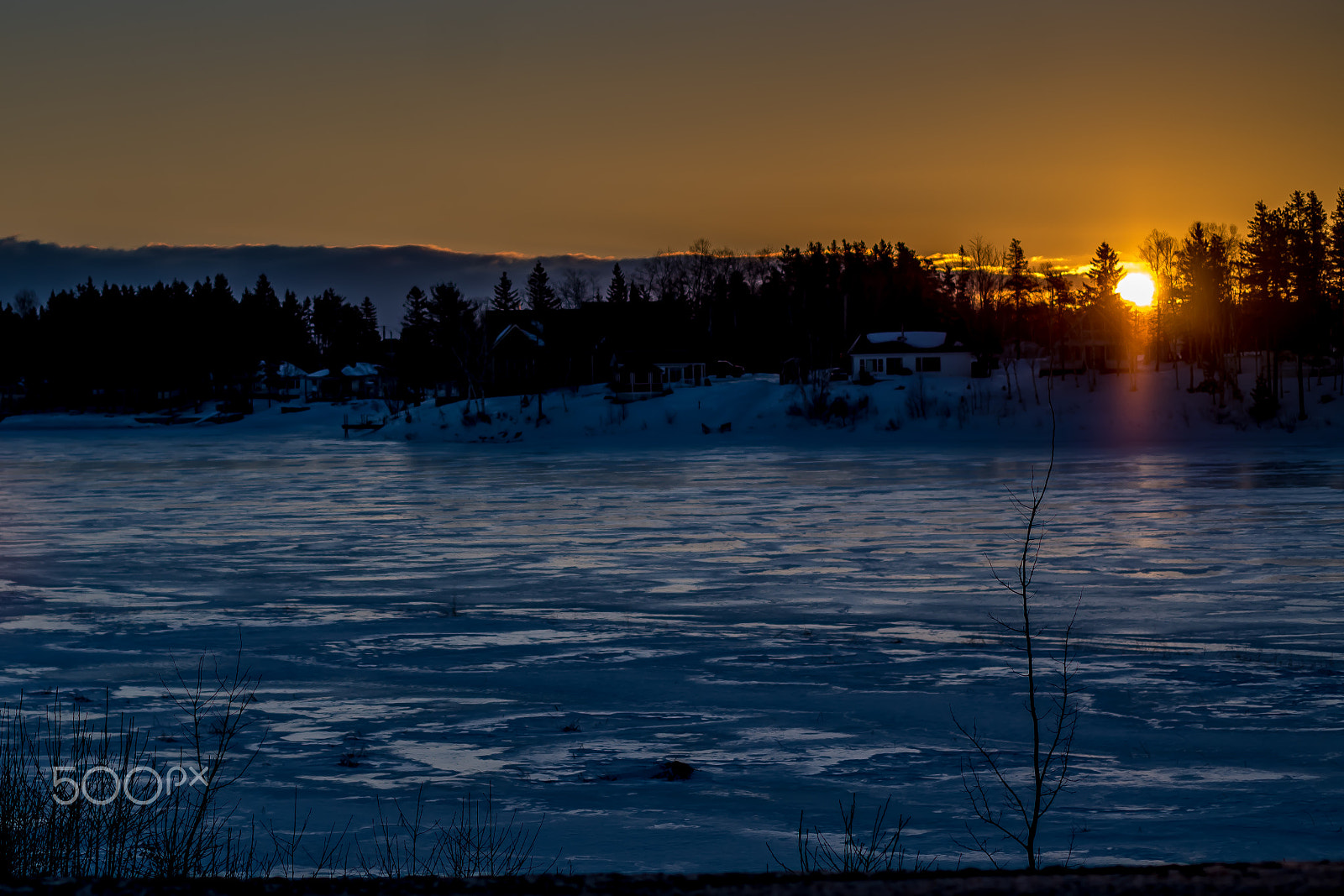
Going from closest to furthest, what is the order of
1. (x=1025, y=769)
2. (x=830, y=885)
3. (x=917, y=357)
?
(x=830, y=885) → (x=1025, y=769) → (x=917, y=357)

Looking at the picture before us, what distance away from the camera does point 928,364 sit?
101000 mm

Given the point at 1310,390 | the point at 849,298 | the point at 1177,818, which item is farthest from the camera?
the point at 849,298

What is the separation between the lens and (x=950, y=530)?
25609 millimetres

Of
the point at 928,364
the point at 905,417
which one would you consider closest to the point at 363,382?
the point at 928,364

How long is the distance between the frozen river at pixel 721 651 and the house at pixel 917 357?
6774 centimetres

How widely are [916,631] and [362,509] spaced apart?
21218mm

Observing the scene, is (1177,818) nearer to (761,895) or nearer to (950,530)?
(761,895)

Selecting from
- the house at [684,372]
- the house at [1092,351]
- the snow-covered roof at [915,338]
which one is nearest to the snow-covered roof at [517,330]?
the house at [684,372]

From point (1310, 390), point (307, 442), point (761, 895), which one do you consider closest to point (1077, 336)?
point (1310, 390)

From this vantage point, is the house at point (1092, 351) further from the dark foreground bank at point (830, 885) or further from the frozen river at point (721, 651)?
the dark foreground bank at point (830, 885)

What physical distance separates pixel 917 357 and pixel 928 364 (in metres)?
1.22

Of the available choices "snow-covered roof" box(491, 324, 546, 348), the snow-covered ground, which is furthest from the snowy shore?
the snow-covered ground

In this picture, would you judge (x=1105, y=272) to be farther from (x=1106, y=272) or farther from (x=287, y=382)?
(x=287, y=382)

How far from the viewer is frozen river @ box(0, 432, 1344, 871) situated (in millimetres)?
8742
